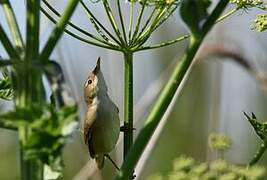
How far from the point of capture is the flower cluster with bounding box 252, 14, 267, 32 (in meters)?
2.01

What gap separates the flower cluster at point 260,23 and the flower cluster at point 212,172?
41 cm

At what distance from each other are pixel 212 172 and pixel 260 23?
506mm

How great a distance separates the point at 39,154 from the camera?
4.58 feet

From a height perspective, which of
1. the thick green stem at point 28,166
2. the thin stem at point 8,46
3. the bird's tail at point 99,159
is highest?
the thin stem at point 8,46

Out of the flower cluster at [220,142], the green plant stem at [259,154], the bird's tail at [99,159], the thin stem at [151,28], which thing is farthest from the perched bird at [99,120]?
the green plant stem at [259,154]

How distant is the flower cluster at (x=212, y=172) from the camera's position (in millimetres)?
1646

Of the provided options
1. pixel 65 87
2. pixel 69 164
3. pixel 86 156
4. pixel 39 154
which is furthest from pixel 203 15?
pixel 69 164

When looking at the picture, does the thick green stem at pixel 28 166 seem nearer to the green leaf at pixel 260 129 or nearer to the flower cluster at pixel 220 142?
the green leaf at pixel 260 129

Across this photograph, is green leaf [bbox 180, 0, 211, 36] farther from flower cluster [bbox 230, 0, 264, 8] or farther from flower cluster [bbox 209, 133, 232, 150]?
flower cluster [bbox 209, 133, 232, 150]

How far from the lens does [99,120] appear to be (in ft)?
9.52

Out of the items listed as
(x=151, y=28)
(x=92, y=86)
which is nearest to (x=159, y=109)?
(x=151, y=28)

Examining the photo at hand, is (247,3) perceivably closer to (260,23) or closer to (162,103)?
(260,23)

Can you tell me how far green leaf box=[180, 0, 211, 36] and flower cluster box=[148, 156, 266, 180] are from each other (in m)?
0.34

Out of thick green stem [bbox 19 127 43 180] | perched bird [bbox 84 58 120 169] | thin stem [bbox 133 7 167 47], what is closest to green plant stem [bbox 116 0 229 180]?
thick green stem [bbox 19 127 43 180]
